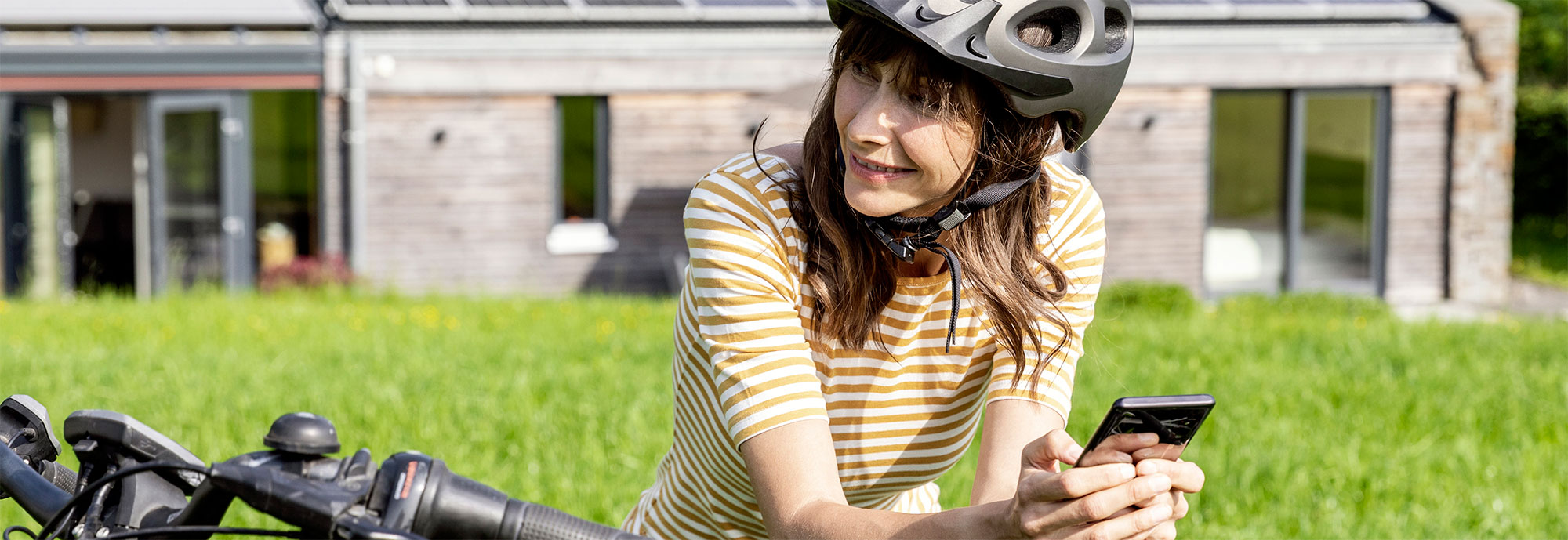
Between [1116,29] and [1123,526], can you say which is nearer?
[1123,526]

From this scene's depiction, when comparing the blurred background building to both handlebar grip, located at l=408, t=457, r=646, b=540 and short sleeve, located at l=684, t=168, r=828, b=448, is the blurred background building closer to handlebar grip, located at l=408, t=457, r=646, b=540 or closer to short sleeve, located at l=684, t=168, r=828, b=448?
short sleeve, located at l=684, t=168, r=828, b=448

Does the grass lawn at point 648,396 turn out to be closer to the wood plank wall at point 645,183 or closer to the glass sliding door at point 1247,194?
the wood plank wall at point 645,183

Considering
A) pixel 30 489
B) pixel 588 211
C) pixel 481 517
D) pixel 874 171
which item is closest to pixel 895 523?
pixel 874 171

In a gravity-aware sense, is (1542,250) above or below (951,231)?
below

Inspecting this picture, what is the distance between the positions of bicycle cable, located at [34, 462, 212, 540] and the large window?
18.4 m

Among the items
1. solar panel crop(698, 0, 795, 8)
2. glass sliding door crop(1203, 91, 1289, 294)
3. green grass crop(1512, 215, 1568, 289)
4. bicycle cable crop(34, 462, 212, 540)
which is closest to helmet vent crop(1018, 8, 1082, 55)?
bicycle cable crop(34, 462, 212, 540)

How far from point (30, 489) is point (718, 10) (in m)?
15.9

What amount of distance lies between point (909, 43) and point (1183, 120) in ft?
56.7

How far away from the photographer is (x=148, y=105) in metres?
15.5

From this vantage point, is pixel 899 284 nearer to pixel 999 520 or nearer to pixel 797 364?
pixel 797 364

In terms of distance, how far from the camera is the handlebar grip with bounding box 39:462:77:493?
5.82 feet

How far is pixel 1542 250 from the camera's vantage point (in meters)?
26.7

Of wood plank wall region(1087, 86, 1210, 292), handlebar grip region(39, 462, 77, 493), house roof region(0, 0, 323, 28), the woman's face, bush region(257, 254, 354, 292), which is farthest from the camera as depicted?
wood plank wall region(1087, 86, 1210, 292)

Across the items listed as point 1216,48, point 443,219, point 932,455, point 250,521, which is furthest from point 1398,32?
point 932,455
